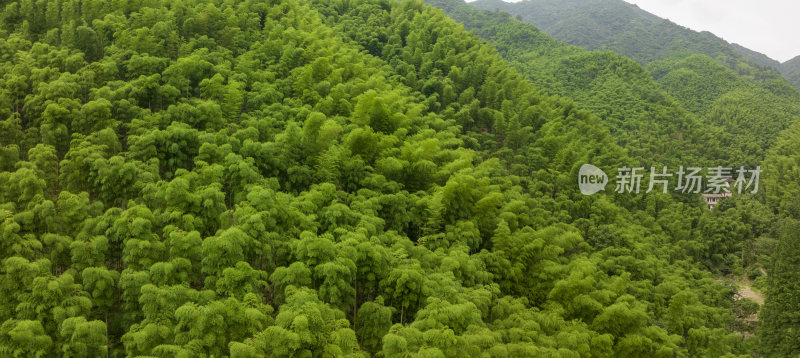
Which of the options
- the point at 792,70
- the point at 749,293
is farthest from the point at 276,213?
the point at 792,70

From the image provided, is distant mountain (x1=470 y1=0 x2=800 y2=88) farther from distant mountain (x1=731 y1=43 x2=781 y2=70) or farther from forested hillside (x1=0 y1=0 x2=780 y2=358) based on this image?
forested hillside (x1=0 y1=0 x2=780 y2=358)

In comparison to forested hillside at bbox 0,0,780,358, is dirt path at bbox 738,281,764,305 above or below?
below

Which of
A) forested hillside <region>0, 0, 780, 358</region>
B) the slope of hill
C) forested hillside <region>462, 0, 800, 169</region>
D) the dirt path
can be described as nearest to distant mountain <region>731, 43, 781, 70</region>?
the slope of hill

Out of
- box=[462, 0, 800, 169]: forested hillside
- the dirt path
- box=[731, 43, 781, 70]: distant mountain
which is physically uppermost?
box=[731, 43, 781, 70]: distant mountain

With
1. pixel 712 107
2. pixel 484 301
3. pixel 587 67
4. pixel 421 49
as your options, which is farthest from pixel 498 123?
pixel 712 107

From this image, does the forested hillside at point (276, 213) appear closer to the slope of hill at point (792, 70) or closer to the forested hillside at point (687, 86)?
the forested hillside at point (687, 86)

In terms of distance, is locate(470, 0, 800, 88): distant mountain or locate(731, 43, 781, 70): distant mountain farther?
locate(731, 43, 781, 70): distant mountain

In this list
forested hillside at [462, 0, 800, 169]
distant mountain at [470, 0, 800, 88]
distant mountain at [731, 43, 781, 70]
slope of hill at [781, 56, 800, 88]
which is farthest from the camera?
distant mountain at [731, 43, 781, 70]
